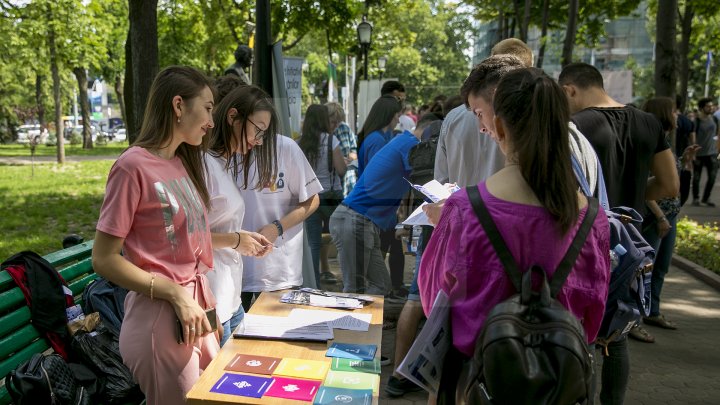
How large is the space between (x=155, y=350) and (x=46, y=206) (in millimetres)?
11413

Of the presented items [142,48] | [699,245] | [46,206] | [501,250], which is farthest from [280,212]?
[46,206]

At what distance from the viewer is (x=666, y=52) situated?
31.2ft

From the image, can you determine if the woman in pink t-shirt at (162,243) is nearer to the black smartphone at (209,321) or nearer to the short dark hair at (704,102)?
the black smartphone at (209,321)

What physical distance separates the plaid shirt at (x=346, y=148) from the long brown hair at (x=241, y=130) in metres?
3.52

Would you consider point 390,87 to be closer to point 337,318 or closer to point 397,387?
point 397,387

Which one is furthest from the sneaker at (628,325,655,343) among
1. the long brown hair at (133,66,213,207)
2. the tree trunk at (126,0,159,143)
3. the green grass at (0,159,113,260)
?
the green grass at (0,159,113,260)

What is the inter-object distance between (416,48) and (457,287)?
5765 cm

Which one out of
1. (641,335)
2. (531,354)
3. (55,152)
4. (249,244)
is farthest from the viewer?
(55,152)

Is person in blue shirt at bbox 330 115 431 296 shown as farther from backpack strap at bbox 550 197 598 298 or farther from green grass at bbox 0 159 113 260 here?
green grass at bbox 0 159 113 260

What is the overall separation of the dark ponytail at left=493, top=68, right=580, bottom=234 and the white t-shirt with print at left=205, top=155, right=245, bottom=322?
150cm

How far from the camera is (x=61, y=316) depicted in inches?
135

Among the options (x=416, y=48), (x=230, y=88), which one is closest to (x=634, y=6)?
(x=230, y=88)

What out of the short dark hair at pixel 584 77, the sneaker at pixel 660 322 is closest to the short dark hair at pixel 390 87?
the short dark hair at pixel 584 77

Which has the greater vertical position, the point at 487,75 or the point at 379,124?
the point at 487,75
